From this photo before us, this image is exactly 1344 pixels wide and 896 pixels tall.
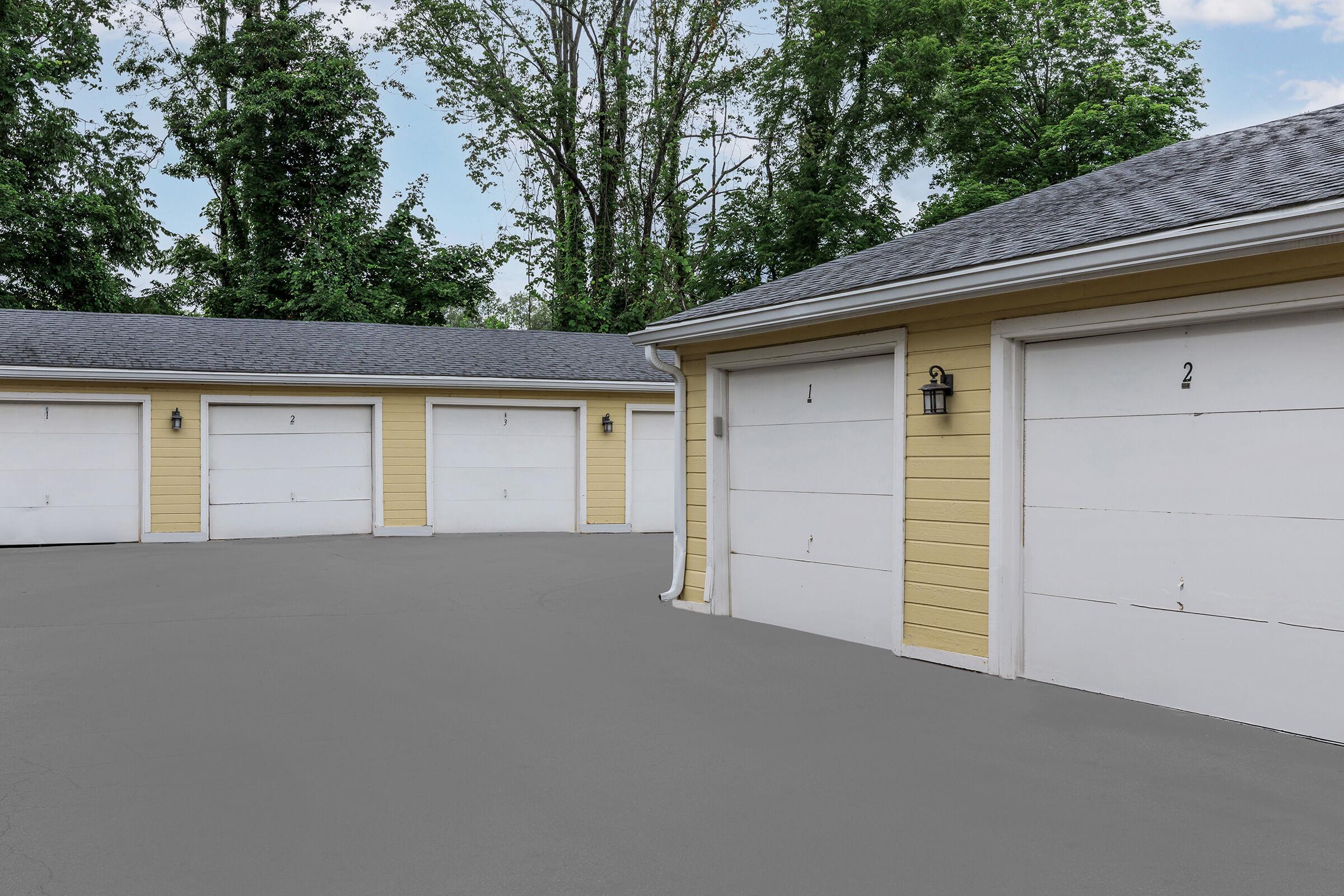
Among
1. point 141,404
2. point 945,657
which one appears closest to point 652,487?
point 141,404

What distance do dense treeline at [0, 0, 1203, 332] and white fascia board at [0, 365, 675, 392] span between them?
Answer: 10.4 metres

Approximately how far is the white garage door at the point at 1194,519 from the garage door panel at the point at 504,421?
367 inches

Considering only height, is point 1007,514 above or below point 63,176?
below

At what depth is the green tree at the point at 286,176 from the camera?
22.6 m

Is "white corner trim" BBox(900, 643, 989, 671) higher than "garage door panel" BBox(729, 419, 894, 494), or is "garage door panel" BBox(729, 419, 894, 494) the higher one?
"garage door panel" BBox(729, 419, 894, 494)

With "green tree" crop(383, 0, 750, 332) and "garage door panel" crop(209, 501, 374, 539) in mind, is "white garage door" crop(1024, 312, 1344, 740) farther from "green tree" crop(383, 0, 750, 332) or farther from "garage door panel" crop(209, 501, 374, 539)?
"green tree" crop(383, 0, 750, 332)

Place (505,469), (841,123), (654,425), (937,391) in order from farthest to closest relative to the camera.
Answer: (841,123)
(654,425)
(505,469)
(937,391)

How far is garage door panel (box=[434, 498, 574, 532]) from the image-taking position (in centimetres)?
1330

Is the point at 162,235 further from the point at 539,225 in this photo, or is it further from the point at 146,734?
the point at 146,734

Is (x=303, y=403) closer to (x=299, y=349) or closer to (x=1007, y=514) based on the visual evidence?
(x=299, y=349)

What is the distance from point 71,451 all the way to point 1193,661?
1259 cm

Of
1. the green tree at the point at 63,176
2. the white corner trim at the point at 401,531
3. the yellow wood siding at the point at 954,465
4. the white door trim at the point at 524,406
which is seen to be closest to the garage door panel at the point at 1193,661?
the yellow wood siding at the point at 954,465

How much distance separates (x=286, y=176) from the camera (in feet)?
76.3

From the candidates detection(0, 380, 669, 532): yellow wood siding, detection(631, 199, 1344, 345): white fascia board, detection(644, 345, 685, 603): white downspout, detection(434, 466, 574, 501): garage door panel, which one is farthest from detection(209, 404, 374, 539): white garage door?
detection(631, 199, 1344, 345): white fascia board
